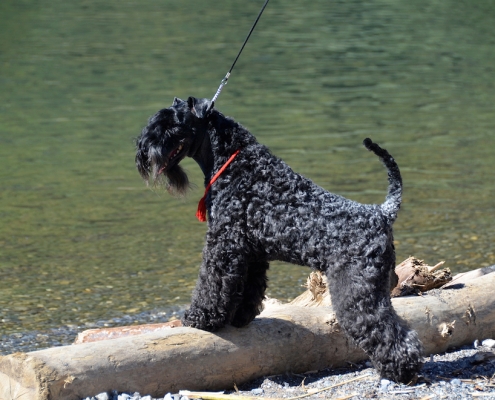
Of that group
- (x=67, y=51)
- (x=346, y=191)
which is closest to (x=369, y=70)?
(x=67, y=51)

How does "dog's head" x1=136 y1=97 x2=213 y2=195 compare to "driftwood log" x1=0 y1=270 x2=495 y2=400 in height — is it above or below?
above

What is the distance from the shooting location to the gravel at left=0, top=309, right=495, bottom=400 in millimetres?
4637

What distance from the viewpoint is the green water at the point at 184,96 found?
8.36 metres

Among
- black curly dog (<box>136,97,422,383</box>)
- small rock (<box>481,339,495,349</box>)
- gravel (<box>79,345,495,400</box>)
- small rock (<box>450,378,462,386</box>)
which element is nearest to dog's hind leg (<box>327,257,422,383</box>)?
black curly dog (<box>136,97,422,383</box>)

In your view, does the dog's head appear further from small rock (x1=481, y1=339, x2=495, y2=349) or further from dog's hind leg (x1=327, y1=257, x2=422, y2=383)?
small rock (x1=481, y1=339, x2=495, y2=349)

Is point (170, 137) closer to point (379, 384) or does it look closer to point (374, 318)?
point (374, 318)

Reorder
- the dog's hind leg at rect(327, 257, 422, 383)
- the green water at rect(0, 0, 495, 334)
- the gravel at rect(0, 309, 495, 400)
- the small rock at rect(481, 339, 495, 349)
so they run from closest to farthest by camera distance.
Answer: the dog's hind leg at rect(327, 257, 422, 383) → the gravel at rect(0, 309, 495, 400) → the small rock at rect(481, 339, 495, 349) → the green water at rect(0, 0, 495, 334)

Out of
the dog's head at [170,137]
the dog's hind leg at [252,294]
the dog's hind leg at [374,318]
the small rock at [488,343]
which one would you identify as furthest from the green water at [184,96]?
the small rock at [488,343]

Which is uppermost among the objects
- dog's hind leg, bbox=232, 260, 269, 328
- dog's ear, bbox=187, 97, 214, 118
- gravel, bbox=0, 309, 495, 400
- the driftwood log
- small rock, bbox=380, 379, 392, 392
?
dog's ear, bbox=187, 97, 214, 118

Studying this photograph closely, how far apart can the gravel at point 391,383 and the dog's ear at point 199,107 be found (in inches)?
67.4

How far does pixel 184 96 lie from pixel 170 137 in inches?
448

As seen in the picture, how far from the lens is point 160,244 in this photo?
9.02 meters

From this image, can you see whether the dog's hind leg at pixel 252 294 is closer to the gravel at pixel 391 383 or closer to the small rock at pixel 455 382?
the gravel at pixel 391 383

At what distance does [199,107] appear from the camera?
15.8ft
